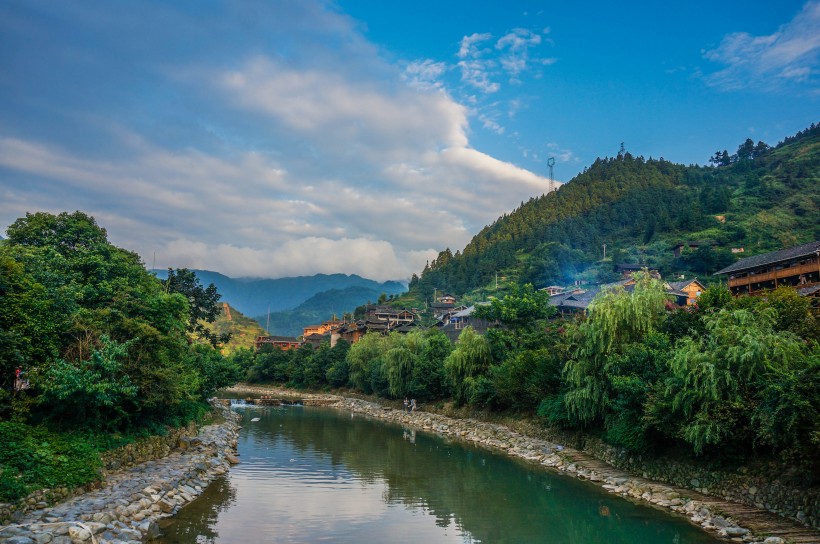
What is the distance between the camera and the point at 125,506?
1386cm

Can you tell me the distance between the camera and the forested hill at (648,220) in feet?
259

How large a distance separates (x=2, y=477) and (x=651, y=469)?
2105 cm

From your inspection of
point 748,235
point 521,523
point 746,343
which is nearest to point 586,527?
point 521,523

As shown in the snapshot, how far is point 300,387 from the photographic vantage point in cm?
7550

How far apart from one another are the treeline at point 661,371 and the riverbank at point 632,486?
4.74 ft

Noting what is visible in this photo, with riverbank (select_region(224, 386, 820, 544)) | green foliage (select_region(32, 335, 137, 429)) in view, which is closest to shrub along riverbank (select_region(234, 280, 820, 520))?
riverbank (select_region(224, 386, 820, 544))

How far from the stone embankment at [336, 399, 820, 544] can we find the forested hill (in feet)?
178

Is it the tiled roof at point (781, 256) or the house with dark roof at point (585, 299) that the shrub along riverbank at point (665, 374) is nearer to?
the house with dark roof at point (585, 299)

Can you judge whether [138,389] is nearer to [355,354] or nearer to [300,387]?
[355,354]

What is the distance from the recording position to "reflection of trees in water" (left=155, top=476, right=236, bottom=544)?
1362 centimetres

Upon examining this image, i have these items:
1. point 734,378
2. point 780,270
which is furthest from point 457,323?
point 734,378

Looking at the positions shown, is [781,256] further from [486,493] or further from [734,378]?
[486,493]

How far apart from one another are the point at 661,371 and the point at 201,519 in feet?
56.1

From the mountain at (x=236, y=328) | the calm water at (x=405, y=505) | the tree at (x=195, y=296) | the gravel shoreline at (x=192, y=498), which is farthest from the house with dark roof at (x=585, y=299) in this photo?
the mountain at (x=236, y=328)
